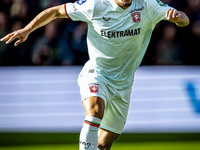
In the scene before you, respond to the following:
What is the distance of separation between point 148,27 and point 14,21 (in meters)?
4.19

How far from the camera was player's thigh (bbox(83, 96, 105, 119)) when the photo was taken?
11.4 feet

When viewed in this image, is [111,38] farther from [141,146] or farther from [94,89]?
[141,146]

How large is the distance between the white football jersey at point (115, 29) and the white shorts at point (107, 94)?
106 mm

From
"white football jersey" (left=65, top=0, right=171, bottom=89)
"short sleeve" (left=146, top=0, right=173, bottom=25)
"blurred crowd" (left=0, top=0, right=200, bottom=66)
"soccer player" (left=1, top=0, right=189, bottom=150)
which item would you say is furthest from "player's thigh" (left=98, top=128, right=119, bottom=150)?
"blurred crowd" (left=0, top=0, right=200, bottom=66)

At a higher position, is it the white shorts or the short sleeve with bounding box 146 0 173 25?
the short sleeve with bounding box 146 0 173 25

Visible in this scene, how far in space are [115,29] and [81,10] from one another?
0.44 metres

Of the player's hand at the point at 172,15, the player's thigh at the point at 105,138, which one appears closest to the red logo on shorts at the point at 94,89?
the player's thigh at the point at 105,138

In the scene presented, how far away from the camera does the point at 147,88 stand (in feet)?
20.5

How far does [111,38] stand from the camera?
12.9 ft

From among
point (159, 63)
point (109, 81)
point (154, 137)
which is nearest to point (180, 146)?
point (154, 137)

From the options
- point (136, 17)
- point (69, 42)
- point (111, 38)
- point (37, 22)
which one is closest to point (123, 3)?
point (136, 17)

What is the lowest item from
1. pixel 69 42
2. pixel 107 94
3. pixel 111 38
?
pixel 69 42

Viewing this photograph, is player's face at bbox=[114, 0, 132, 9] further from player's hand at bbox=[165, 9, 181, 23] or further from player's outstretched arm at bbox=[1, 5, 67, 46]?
player's outstretched arm at bbox=[1, 5, 67, 46]

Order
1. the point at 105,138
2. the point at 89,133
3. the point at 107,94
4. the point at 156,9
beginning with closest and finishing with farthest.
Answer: the point at 89,133 → the point at 107,94 → the point at 156,9 → the point at 105,138
